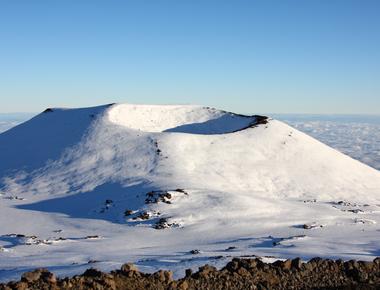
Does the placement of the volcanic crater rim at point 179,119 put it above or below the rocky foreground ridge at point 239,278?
above

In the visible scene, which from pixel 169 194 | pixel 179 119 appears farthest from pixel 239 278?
pixel 179 119

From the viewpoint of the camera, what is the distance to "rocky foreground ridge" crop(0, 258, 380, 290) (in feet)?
29.3

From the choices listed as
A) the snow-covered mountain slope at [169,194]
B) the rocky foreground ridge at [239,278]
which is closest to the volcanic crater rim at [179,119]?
the snow-covered mountain slope at [169,194]

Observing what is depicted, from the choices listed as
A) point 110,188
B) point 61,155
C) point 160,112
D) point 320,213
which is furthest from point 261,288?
point 160,112

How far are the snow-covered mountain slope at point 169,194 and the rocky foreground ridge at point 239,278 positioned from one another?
3.41 feet

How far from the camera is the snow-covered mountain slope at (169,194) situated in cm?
1678

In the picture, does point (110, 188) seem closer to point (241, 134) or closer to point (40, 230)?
point (40, 230)

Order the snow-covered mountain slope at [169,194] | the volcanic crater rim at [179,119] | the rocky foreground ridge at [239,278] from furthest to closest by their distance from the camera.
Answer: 1. the volcanic crater rim at [179,119]
2. the snow-covered mountain slope at [169,194]
3. the rocky foreground ridge at [239,278]

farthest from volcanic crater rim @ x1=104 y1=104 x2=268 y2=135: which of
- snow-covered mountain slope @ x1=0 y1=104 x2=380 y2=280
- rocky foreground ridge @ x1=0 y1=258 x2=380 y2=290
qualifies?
rocky foreground ridge @ x1=0 y1=258 x2=380 y2=290

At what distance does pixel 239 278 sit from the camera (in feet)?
32.5

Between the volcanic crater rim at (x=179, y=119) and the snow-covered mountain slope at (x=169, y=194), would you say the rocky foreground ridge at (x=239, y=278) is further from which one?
the volcanic crater rim at (x=179, y=119)

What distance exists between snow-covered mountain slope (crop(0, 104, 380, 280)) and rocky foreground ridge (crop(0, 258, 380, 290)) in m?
1.04

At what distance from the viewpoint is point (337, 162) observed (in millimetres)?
36031

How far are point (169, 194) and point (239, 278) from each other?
50.8 ft
